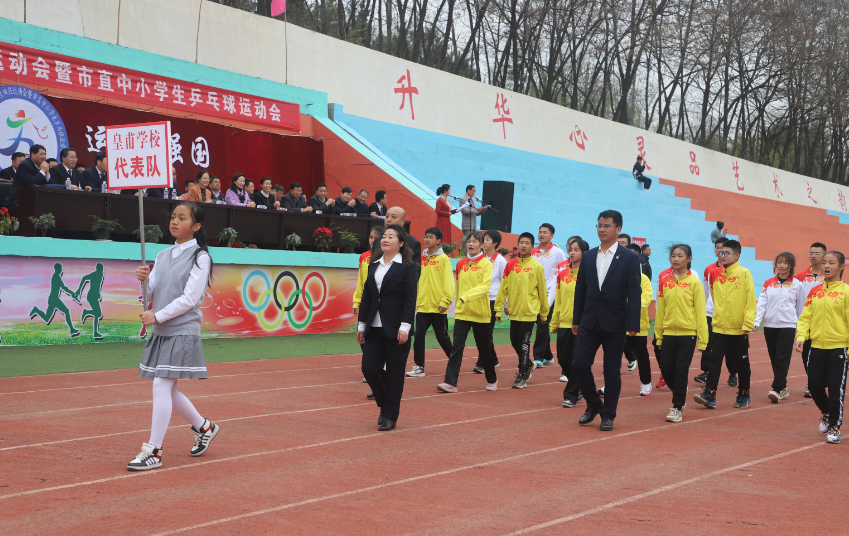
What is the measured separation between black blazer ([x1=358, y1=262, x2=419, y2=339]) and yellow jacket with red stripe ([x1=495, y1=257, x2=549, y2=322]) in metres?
3.06

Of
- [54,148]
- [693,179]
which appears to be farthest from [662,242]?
[54,148]

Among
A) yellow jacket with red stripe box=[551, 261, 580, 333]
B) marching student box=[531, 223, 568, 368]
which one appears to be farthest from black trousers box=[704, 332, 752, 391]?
marching student box=[531, 223, 568, 368]

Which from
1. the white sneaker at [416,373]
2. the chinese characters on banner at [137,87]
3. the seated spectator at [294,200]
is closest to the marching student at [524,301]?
the white sneaker at [416,373]

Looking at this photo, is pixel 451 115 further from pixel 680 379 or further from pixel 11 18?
pixel 680 379

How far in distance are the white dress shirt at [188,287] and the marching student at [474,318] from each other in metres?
4.28

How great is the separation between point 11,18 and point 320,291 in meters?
8.04

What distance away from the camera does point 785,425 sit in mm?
8109

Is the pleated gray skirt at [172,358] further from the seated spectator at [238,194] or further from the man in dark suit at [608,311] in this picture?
the seated spectator at [238,194]

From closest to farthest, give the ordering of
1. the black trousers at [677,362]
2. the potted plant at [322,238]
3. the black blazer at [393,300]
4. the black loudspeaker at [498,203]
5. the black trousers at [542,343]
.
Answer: the black blazer at [393,300] < the black trousers at [677,362] < the black trousers at [542,343] < the potted plant at [322,238] < the black loudspeaker at [498,203]

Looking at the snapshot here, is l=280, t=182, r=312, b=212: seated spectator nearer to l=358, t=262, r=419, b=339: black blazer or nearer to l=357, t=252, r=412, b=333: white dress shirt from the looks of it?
l=357, t=252, r=412, b=333: white dress shirt

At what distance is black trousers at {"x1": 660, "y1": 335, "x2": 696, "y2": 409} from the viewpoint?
8227 mm

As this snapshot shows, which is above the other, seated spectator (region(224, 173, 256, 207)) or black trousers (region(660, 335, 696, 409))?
seated spectator (region(224, 173, 256, 207))

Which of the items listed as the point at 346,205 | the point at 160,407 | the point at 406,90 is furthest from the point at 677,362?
the point at 406,90

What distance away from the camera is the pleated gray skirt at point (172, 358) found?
551 cm
